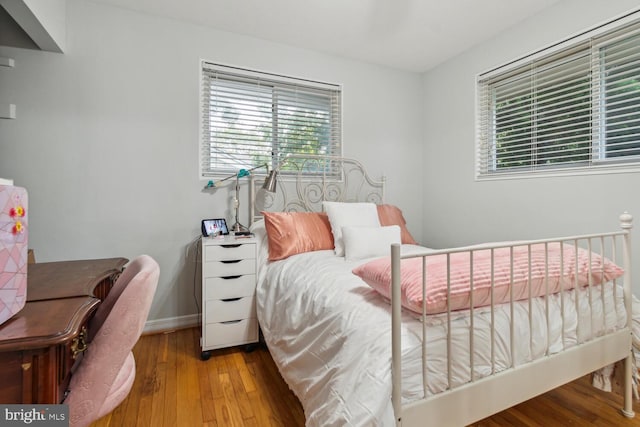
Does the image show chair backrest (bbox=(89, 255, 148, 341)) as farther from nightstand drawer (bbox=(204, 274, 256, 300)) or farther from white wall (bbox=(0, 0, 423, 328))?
white wall (bbox=(0, 0, 423, 328))

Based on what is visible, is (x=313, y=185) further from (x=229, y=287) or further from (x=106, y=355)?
(x=106, y=355)

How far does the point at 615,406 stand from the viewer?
1.53 metres

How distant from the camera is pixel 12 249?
27.0 inches

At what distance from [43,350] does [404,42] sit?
3036 millimetres

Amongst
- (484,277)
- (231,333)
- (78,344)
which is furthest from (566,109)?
(78,344)

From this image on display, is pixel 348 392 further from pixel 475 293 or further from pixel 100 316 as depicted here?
pixel 100 316

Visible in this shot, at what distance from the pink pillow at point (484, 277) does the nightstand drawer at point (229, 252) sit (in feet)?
3.33

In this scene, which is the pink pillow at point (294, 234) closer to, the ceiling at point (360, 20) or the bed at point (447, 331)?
the bed at point (447, 331)

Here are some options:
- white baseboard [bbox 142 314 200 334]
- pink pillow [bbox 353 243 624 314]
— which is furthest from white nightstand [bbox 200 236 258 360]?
pink pillow [bbox 353 243 624 314]

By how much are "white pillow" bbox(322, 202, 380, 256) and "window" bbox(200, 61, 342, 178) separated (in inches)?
29.6

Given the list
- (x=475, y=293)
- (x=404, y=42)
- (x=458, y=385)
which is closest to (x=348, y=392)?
(x=458, y=385)

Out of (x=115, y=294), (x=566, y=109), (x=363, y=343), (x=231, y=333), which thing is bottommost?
(x=231, y=333)


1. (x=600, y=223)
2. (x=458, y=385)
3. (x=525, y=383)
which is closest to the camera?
(x=458, y=385)

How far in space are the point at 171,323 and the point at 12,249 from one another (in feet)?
6.54
